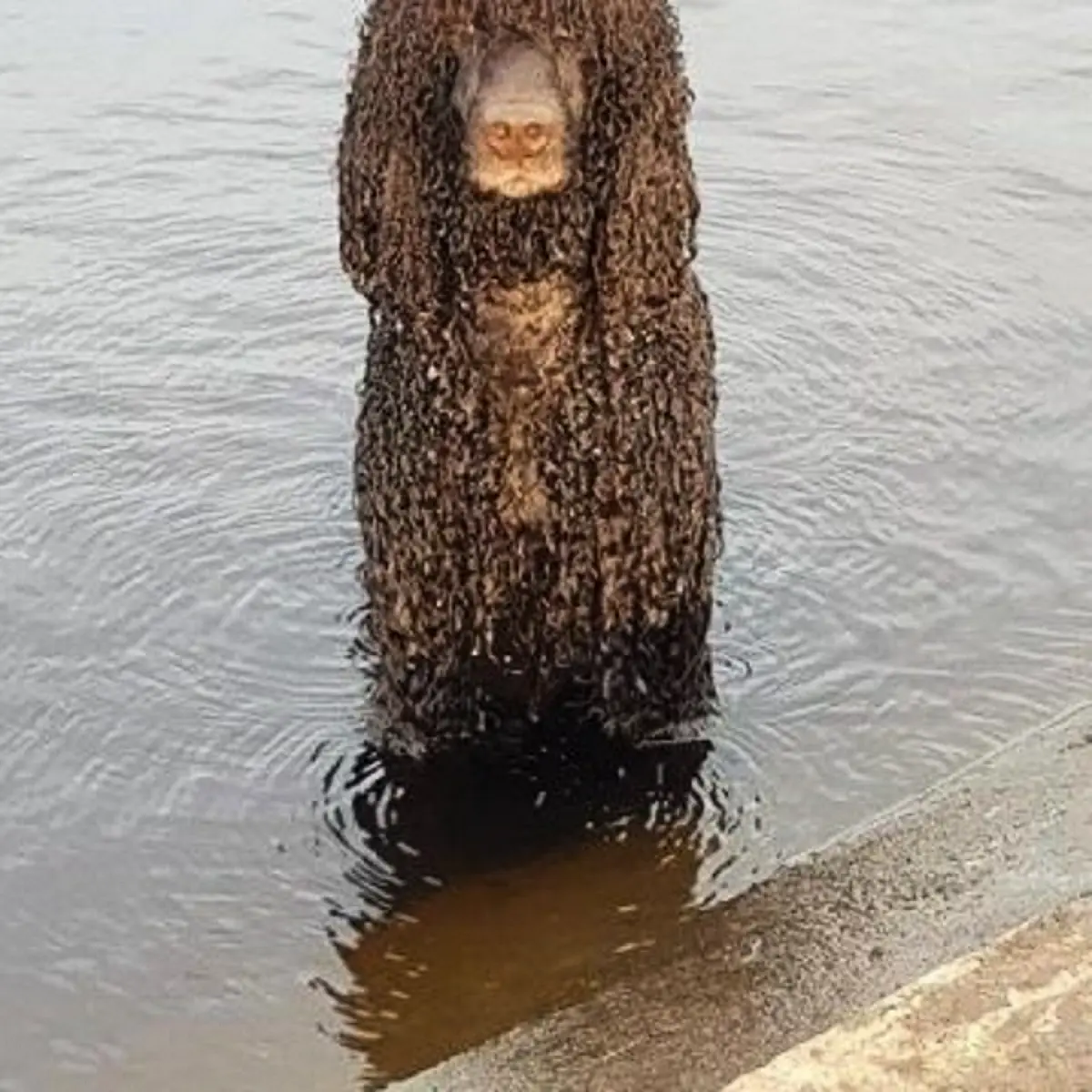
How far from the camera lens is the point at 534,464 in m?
4.89

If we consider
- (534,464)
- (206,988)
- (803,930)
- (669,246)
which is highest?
(669,246)

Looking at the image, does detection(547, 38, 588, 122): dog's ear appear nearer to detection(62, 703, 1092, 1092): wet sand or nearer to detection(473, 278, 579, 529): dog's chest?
detection(473, 278, 579, 529): dog's chest

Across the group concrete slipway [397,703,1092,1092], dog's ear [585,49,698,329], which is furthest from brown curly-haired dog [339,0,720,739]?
concrete slipway [397,703,1092,1092]

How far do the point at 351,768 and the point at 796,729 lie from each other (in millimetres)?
883

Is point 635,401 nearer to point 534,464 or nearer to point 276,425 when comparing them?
point 534,464

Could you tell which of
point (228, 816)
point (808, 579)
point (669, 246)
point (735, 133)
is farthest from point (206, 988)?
point (735, 133)

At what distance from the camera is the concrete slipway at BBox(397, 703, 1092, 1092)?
10.9 ft

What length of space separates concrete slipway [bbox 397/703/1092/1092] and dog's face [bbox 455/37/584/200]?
1248 millimetres

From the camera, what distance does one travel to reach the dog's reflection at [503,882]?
4.44 metres

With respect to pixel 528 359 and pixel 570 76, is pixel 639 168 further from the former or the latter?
pixel 528 359

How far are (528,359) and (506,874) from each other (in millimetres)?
928

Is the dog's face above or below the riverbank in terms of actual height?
above

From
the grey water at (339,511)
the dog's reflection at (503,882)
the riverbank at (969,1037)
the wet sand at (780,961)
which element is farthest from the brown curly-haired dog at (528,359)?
the riverbank at (969,1037)

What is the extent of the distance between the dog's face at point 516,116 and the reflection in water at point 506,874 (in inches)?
46.4
